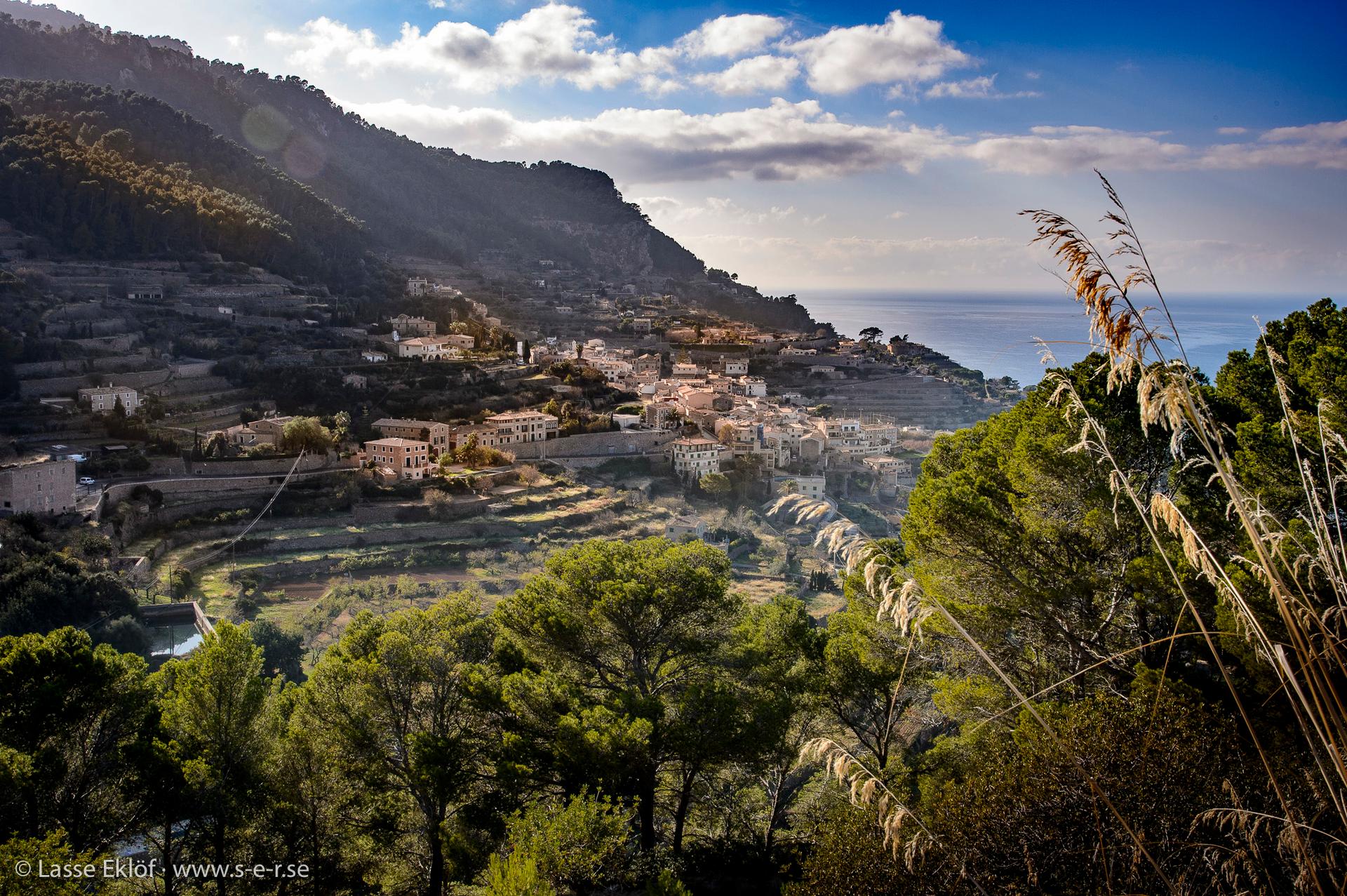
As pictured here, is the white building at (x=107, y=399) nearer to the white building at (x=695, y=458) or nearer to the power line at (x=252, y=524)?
the power line at (x=252, y=524)

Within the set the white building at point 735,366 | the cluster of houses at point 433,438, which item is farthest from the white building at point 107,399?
the white building at point 735,366

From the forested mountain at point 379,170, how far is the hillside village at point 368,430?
22.2m

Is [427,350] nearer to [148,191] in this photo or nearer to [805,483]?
[805,483]

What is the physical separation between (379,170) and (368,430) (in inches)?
1816

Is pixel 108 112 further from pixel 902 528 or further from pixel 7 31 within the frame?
pixel 902 528

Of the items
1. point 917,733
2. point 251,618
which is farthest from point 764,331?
point 917,733

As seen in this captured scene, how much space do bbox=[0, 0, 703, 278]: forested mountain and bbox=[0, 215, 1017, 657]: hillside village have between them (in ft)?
72.8

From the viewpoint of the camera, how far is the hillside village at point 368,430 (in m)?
15.7

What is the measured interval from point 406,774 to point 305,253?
34233 mm

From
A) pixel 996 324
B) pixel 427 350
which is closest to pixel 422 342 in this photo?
pixel 427 350

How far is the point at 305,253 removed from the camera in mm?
34438

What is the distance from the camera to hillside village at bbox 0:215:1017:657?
15688 millimetres

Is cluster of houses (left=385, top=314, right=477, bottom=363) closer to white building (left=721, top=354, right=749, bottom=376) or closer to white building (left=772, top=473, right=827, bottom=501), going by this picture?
white building (left=721, top=354, right=749, bottom=376)

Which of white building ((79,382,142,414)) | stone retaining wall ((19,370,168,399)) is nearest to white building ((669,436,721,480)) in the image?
white building ((79,382,142,414))
